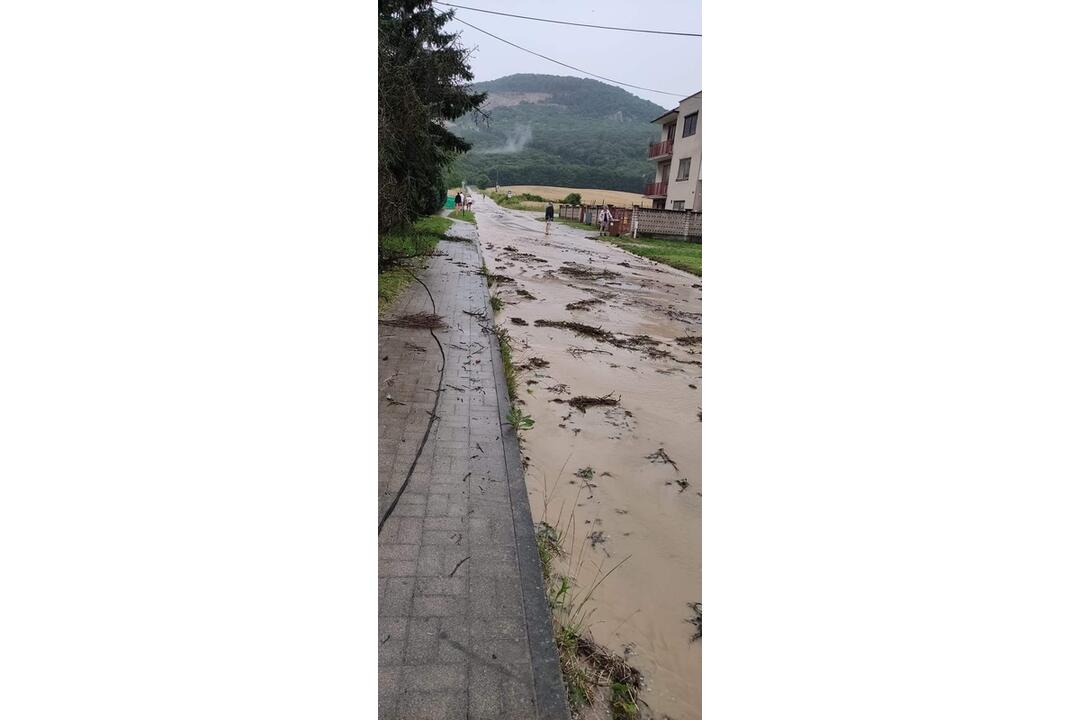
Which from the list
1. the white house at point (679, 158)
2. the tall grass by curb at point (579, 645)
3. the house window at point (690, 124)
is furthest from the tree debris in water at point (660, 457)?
the house window at point (690, 124)

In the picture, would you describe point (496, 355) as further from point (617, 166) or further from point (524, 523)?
point (617, 166)

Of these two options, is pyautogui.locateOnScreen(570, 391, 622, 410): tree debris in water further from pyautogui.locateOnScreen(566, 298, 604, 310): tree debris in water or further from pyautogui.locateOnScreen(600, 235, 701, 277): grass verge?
pyautogui.locateOnScreen(600, 235, 701, 277): grass verge

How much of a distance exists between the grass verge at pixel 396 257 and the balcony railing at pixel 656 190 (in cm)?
2189

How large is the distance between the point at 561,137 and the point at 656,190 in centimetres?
6563

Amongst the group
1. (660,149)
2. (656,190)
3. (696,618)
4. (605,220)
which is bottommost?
(696,618)

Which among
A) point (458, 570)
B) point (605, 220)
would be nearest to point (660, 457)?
point (458, 570)

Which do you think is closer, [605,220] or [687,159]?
[605,220]

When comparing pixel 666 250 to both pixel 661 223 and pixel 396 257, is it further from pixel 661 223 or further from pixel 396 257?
pixel 396 257

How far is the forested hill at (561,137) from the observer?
72000 millimetres

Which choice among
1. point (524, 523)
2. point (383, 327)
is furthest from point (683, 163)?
point (524, 523)

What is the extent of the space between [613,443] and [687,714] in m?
2.18

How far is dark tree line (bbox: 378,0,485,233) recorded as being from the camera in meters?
6.24

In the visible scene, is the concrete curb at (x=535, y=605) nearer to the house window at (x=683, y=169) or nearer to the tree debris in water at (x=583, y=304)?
the tree debris in water at (x=583, y=304)

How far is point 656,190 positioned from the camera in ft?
106
